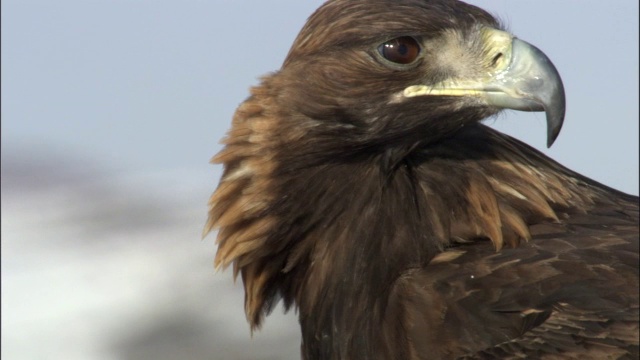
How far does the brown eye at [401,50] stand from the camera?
530 cm

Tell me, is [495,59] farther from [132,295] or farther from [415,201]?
[132,295]

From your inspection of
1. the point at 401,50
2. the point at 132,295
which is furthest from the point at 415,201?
the point at 132,295

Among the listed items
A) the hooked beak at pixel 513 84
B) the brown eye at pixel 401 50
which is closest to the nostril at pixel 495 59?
the hooked beak at pixel 513 84

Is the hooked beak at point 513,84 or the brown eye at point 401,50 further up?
the brown eye at point 401,50

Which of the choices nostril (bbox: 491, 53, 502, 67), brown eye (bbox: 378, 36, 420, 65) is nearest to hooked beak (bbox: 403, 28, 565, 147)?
nostril (bbox: 491, 53, 502, 67)

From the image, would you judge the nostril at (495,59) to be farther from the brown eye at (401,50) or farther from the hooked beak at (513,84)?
the brown eye at (401,50)

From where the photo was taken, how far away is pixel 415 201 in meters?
5.47

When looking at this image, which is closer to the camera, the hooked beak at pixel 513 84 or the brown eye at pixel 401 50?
the hooked beak at pixel 513 84

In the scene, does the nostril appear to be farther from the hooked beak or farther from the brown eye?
the brown eye

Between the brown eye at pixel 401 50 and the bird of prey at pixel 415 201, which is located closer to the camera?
the bird of prey at pixel 415 201

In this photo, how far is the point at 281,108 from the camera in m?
5.49

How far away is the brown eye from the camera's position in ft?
17.4

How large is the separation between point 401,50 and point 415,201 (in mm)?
671

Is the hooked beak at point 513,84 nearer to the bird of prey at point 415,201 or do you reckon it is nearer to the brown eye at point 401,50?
the bird of prey at point 415,201
